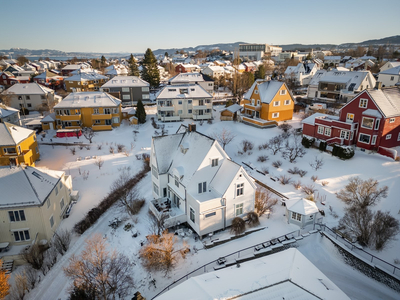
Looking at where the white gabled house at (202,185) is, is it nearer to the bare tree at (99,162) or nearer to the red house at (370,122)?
the bare tree at (99,162)

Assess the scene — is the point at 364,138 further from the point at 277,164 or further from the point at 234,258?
the point at 234,258

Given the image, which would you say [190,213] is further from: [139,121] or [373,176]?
[139,121]

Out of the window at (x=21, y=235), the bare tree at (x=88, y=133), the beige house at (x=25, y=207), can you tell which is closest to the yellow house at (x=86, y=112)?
the bare tree at (x=88, y=133)

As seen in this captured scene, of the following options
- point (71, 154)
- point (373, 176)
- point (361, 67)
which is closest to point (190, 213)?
point (373, 176)

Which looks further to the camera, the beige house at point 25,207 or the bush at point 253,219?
the bush at point 253,219

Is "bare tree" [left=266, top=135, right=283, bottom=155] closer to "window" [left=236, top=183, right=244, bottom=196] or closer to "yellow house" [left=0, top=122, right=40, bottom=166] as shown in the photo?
"window" [left=236, top=183, right=244, bottom=196]

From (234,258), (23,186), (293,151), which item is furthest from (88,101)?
(234,258)
